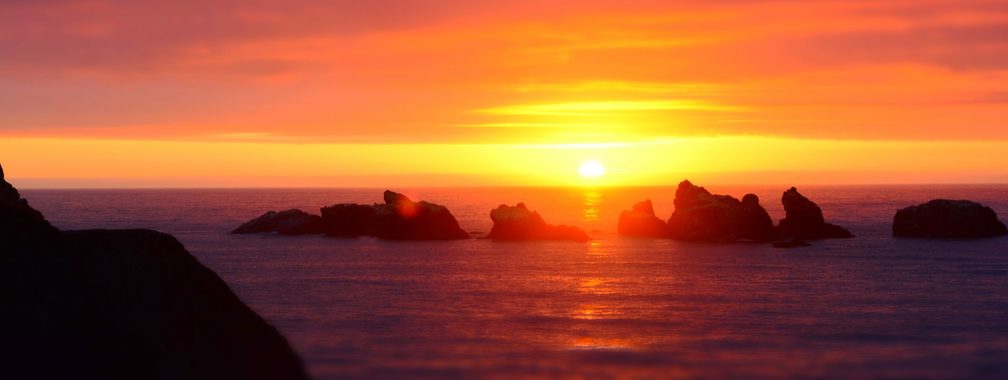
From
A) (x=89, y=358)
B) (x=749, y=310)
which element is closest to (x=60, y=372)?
(x=89, y=358)

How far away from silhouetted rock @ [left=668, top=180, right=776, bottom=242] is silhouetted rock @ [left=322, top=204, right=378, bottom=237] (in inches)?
1489

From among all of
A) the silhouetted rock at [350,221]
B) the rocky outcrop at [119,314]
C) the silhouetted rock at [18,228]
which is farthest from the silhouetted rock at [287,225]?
the rocky outcrop at [119,314]

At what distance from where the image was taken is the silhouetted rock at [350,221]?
123312mm

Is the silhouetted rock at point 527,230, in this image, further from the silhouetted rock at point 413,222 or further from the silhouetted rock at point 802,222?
the silhouetted rock at point 802,222

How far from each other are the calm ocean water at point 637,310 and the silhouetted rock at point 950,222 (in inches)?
630

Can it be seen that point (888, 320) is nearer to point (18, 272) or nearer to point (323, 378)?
point (323, 378)

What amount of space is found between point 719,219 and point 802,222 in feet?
32.1

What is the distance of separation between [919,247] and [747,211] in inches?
771

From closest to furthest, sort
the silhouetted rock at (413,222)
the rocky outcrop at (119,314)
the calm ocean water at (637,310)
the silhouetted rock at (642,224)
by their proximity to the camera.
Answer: the rocky outcrop at (119,314), the calm ocean water at (637,310), the silhouetted rock at (413,222), the silhouetted rock at (642,224)

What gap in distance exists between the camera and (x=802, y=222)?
366ft

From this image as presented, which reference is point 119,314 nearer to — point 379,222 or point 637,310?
point 637,310

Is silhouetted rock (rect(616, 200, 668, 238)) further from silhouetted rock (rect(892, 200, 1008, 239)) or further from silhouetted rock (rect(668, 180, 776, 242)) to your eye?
silhouetted rock (rect(892, 200, 1008, 239))

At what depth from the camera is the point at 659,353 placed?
32688mm

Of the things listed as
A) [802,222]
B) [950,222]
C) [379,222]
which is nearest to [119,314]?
[379,222]
